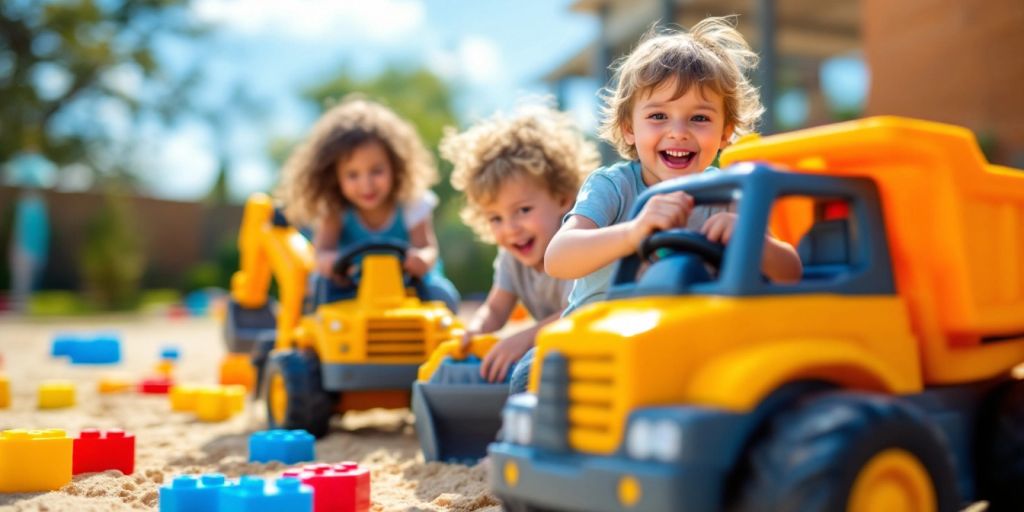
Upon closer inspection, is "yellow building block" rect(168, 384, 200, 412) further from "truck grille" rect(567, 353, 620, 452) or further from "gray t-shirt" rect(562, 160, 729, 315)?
"truck grille" rect(567, 353, 620, 452)

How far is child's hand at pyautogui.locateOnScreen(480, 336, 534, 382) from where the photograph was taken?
3566mm

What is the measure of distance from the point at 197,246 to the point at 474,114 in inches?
869

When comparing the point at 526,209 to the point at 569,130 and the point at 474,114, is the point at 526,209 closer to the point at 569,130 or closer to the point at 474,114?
the point at 569,130

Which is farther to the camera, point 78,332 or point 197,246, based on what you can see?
point 197,246

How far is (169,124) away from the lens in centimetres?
3012

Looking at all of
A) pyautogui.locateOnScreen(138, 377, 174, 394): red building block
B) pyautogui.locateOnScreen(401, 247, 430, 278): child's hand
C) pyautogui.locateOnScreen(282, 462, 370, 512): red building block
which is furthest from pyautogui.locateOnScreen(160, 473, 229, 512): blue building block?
pyautogui.locateOnScreen(138, 377, 174, 394): red building block

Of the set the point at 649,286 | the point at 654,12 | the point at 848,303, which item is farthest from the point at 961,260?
the point at 654,12

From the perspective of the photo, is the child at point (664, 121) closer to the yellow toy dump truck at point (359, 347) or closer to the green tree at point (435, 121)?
the yellow toy dump truck at point (359, 347)

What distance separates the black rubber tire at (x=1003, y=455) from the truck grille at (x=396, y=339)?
2631 millimetres

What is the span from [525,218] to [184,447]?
1.78 metres

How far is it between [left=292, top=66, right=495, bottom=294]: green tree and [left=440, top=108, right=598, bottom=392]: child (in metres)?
12.6

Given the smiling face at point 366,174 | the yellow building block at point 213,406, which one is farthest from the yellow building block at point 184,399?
the smiling face at point 366,174

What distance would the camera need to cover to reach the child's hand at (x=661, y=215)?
2242 millimetres

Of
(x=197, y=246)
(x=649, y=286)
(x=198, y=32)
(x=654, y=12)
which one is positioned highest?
(x=198, y=32)
